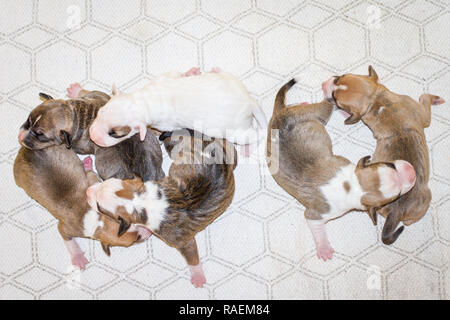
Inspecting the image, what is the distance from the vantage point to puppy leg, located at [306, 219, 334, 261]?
312cm

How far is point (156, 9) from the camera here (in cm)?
354

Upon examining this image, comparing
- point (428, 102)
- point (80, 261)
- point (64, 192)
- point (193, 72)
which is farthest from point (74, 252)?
point (428, 102)

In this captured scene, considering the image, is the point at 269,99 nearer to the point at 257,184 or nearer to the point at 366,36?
the point at 257,184

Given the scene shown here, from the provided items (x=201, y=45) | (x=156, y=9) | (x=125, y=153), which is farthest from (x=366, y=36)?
(x=125, y=153)

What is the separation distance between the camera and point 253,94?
341cm

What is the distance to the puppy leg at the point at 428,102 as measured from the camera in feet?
10.4

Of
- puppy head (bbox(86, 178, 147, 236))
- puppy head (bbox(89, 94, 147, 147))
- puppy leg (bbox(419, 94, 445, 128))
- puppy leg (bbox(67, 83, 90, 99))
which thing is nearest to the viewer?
puppy head (bbox(86, 178, 147, 236))

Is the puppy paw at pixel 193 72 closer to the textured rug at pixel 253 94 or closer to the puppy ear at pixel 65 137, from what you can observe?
the textured rug at pixel 253 94

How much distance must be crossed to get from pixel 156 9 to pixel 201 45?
409mm

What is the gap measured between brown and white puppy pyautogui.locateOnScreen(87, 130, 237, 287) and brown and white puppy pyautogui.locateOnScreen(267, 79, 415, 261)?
1.08 ft

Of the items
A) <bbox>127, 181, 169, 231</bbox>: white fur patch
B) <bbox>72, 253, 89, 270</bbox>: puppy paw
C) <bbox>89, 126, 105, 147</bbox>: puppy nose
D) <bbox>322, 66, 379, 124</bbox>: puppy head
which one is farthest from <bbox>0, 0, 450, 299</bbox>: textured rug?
<bbox>89, 126, 105, 147</bbox>: puppy nose

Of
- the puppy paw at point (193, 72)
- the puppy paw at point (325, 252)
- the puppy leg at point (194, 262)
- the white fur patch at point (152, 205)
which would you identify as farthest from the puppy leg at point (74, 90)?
the puppy paw at point (325, 252)

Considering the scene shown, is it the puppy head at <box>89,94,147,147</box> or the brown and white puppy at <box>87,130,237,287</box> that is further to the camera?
the puppy head at <box>89,94,147,147</box>

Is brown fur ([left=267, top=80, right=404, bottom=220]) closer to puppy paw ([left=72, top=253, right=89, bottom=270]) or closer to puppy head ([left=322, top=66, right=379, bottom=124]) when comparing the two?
puppy head ([left=322, top=66, right=379, bottom=124])
